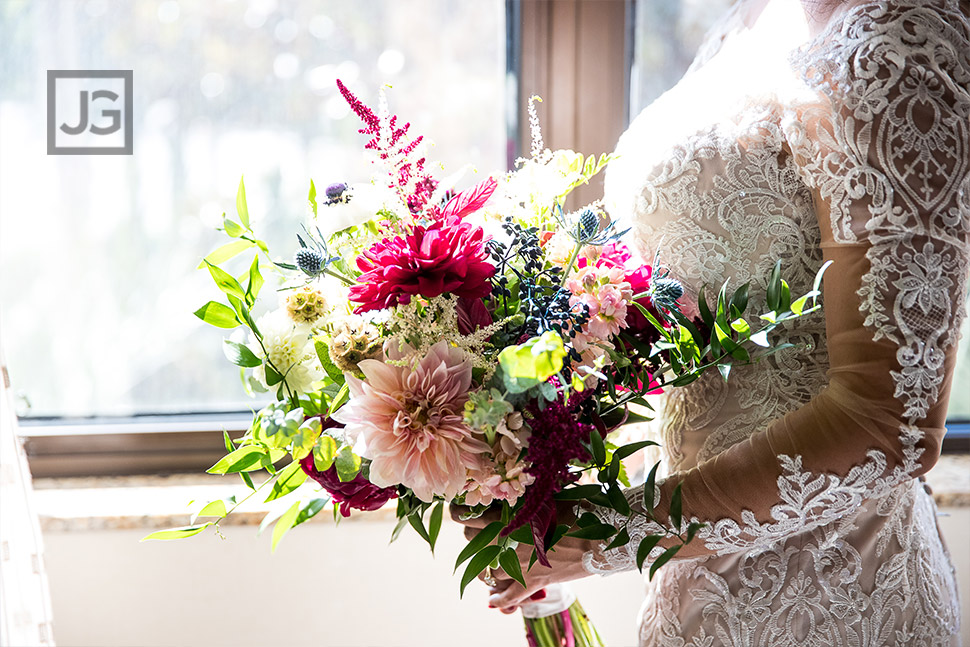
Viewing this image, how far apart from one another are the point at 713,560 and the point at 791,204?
1.31ft

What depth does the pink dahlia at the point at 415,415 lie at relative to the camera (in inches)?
27.0

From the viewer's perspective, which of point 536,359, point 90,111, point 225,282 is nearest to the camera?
point 536,359

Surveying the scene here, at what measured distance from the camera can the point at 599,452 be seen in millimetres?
734

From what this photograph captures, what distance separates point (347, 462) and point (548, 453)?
18 cm

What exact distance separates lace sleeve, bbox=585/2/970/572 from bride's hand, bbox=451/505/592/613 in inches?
6.7

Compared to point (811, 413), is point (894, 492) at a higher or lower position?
lower

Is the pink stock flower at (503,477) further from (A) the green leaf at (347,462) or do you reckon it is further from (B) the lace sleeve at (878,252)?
(B) the lace sleeve at (878,252)

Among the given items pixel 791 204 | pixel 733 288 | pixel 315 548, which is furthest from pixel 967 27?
pixel 315 548

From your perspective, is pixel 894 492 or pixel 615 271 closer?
pixel 615 271

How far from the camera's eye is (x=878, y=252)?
0.74 meters

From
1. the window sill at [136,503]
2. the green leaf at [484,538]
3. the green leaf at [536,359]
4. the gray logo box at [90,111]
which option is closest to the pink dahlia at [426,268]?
the green leaf at [536,359]

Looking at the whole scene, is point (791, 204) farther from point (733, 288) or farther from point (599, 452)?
point (599, 452)

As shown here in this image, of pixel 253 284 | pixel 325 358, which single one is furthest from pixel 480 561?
pixel 253 284

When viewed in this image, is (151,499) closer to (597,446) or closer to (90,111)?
(90,111)
